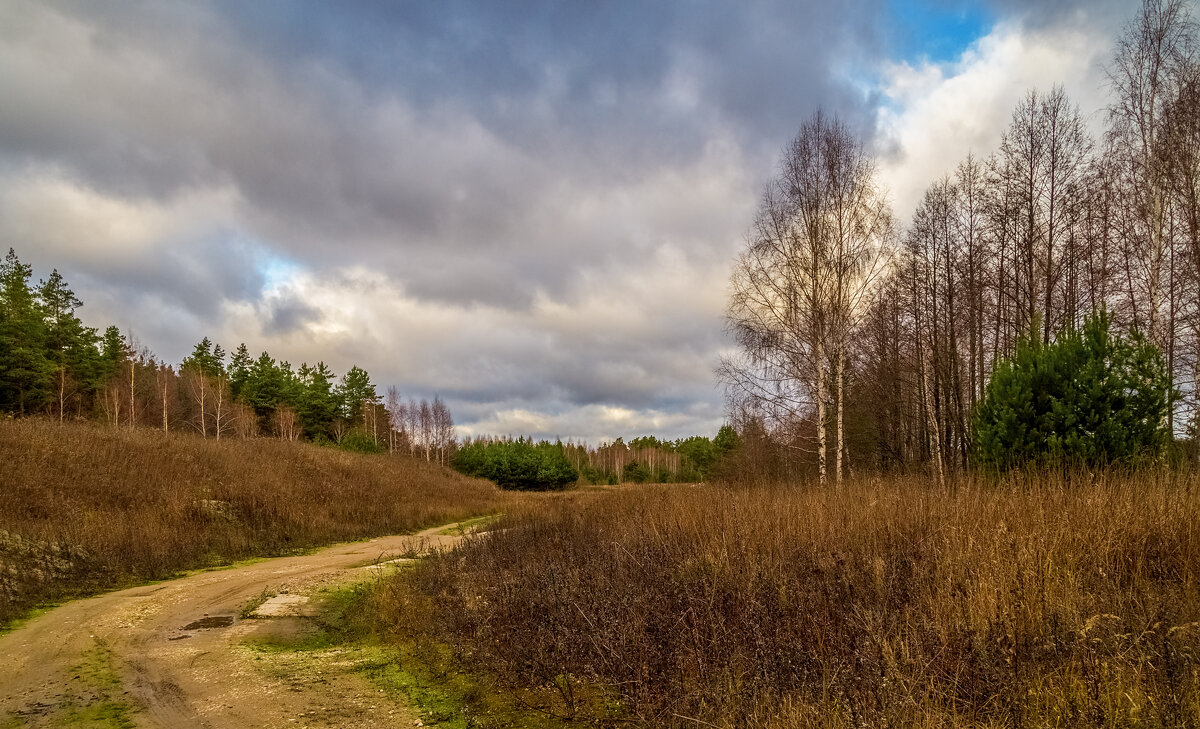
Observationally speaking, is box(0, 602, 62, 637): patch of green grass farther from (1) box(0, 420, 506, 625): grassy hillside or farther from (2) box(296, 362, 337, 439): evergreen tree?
(2) box(296, 362, 337, 439): evergreen tree

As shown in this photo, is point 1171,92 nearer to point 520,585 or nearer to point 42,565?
point 520,585

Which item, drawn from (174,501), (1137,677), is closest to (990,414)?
(1137,677)

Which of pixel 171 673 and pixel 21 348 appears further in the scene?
pixel 21 348

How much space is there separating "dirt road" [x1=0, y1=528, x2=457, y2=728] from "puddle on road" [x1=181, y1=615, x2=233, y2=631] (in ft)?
0.05

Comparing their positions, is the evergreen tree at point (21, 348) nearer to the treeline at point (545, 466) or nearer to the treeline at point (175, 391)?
the treeline at point (175, 391)

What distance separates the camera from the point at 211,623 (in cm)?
758

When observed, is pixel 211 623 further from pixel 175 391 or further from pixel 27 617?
pixel 175 391

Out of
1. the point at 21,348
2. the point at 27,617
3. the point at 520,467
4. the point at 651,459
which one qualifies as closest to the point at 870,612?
the point at 27,617

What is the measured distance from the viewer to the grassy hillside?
10750 mm

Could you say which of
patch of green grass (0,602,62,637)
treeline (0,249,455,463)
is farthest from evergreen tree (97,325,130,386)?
patch of green grass (0,602,62,637)

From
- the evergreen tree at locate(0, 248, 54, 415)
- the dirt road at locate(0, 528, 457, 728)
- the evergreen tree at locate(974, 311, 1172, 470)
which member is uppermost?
the evergreen tree at locate(0, 248, 54, 415)

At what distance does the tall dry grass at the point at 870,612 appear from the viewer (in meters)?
3.30

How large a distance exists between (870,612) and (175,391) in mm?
57987

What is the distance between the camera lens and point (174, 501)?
15070mm
